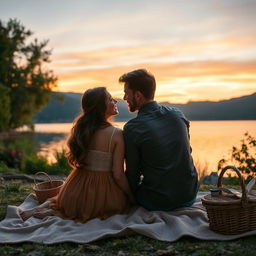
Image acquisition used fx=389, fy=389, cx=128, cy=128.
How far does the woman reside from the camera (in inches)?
156

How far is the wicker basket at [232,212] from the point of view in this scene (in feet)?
10.9

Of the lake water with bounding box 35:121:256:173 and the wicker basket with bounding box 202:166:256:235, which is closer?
the wicker basket with bounding box 202:166:256:235

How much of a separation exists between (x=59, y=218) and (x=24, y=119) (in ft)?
103

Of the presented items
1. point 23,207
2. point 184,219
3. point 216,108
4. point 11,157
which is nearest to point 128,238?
point 184,219

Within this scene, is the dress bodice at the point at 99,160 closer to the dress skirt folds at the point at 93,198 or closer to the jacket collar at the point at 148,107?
the dress skirt folds at the point at 93,198

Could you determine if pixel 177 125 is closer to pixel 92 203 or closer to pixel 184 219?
pixel 184 219

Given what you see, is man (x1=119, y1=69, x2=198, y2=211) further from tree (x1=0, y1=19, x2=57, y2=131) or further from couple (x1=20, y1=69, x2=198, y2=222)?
tree (x1=0, y1=19, x2=57, y2=131)

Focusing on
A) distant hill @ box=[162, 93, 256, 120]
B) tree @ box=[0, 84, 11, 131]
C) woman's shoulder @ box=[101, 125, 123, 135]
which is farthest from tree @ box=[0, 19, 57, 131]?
woman's shoulder @ box=[101, 125, 123, 135]

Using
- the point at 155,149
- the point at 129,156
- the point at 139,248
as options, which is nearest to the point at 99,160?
the point at 129,156

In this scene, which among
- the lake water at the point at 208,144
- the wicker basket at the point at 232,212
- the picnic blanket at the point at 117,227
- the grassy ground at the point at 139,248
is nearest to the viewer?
the grassy ground at the point at 139,248

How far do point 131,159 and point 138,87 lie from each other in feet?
2.42

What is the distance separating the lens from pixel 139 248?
128 inches

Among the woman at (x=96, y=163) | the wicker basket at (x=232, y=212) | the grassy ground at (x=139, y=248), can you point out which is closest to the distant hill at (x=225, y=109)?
the woman at (x=96, y=163)

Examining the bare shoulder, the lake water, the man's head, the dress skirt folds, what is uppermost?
the man's head
